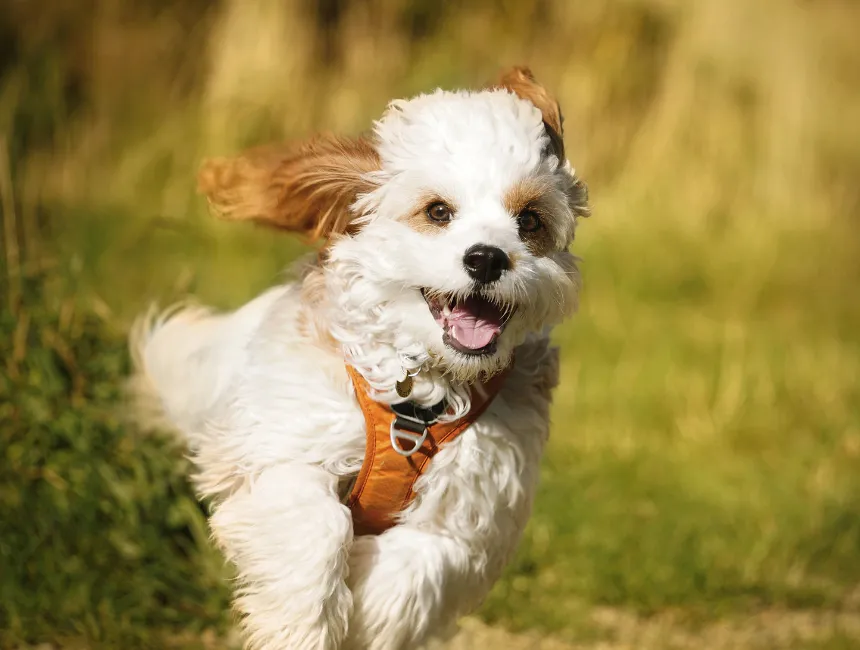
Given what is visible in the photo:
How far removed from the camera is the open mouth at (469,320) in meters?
3.06

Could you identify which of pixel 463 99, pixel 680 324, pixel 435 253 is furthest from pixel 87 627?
pixel 680 324

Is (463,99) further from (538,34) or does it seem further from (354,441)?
(538,34)

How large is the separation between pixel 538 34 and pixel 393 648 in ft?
23.9

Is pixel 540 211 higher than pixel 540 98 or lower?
lower

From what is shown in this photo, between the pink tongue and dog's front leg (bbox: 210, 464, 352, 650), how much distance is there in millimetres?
554

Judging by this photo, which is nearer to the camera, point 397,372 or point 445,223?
point 445,223

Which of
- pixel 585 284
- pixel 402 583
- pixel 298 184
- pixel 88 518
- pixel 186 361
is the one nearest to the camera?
pixel 402 583

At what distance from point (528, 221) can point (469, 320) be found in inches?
13.0

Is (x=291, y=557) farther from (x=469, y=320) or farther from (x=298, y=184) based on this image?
(x=298, y=184)

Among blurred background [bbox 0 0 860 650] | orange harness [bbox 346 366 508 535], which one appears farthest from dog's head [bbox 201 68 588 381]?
blurred background [bbox 0 0 860 650]

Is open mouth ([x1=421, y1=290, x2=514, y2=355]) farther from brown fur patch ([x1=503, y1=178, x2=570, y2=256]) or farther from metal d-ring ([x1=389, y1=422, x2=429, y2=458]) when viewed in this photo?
metal d-ring ([x1=389, y1=422, x2=429, y2=458])

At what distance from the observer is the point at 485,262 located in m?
2.91

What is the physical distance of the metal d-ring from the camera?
10.5ft

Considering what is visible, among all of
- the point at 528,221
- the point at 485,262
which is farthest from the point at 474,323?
the point at 528,221
